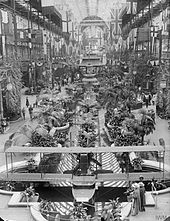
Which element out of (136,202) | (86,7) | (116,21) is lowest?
(136,202)

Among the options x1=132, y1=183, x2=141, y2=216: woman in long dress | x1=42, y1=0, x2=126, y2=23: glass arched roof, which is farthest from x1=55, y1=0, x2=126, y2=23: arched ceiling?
x1=132, y1=183, x2=141, y2=216: woman in long dress

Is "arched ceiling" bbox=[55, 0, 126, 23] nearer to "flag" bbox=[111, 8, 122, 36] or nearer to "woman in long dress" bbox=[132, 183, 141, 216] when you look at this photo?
"flag" bbox=[111, 8, 122, 36]

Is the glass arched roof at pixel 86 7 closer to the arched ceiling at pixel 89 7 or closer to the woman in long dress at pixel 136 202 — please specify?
the arched ceiling at pixel 89 7

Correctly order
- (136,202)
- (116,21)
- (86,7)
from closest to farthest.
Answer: (136,202) → (86,7) → (116,21)

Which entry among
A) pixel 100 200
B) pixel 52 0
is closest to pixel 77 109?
pixel 52 0

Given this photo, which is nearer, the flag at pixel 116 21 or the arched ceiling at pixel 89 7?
the arched ceiling at pixel 89 7

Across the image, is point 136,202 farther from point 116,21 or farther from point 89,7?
point 116,21

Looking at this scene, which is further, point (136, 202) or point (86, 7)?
point (86, 7)

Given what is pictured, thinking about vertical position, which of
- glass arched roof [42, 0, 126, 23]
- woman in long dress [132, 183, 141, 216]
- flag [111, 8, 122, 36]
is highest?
glass arched roof [42, 0, 126, 23]

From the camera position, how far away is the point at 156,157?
9266 mm

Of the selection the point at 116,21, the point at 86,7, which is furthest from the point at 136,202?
the point at 116,21

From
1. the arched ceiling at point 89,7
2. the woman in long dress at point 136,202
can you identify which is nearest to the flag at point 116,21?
the arched ceiling at point 89,7

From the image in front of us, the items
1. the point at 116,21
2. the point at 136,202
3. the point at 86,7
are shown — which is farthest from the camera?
the point at 116,21

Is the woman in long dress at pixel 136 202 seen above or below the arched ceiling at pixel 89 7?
below
